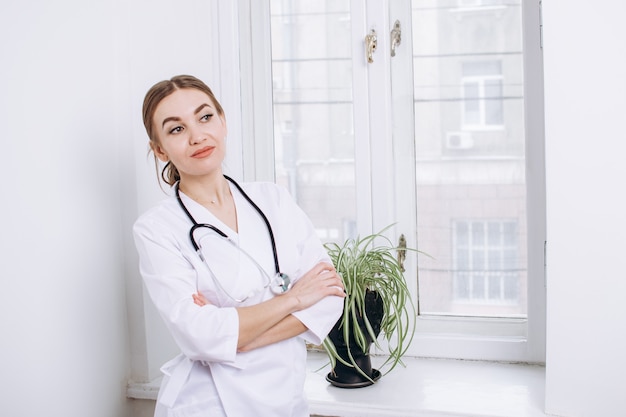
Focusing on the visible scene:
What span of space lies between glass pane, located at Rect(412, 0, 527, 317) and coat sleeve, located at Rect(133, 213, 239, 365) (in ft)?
3.10

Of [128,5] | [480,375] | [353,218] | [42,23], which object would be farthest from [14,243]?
[480,375]

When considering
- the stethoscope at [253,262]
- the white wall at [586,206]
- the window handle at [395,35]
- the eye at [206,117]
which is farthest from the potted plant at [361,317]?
the window handle at [395,35]

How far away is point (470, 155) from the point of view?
2.05 metres

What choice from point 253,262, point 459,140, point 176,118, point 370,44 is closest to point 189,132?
point 176,118

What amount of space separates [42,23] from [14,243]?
530 millimetres

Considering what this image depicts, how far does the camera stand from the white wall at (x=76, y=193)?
4.74 ft

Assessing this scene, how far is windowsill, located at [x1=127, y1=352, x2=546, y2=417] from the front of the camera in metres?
1.67

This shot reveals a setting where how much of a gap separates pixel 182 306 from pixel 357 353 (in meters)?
0.66

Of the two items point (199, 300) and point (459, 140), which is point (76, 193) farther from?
point (459, 140)

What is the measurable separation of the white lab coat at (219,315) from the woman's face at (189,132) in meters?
0.10

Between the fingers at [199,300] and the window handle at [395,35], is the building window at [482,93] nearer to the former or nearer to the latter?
the window handle at [395,35]

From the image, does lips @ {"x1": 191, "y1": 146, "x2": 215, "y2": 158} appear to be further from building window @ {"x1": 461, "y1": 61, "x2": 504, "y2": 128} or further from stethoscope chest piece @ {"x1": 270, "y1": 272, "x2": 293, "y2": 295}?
building window @ {"x1": 461, "y1": 61, "x2": 504, "y2": 128}

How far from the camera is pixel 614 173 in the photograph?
1533 mm

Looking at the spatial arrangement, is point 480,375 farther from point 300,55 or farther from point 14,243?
point 14,243
